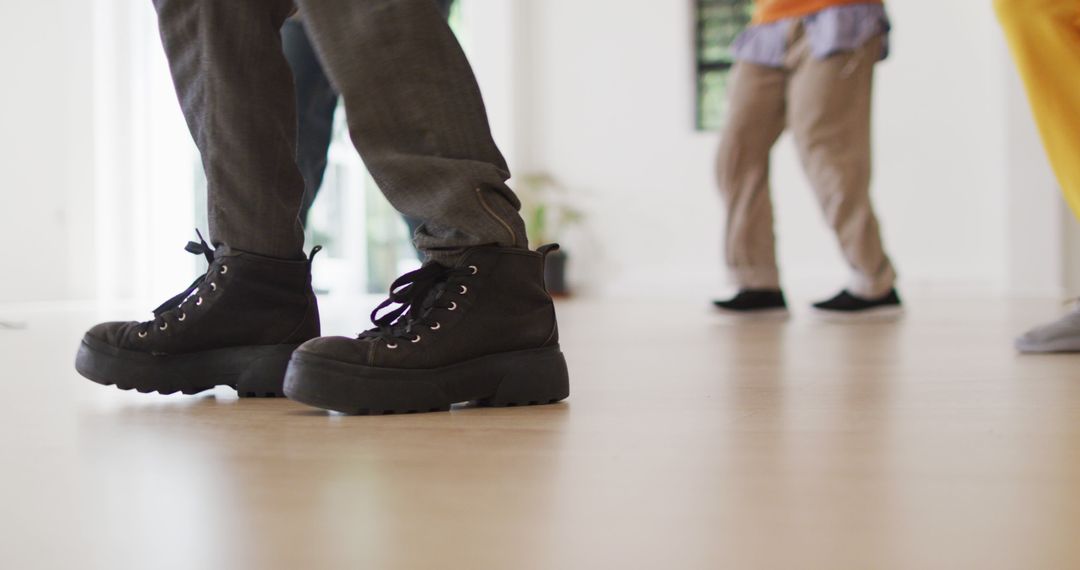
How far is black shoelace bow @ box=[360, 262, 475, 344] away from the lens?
1.05m

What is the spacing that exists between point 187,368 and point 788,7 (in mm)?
2242

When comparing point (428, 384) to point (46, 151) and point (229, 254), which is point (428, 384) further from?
point (46, 151)

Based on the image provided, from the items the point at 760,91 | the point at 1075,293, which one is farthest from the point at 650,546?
the point at 1075,293

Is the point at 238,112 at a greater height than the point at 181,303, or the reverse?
the point at 238,112

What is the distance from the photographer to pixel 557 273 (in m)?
6.81

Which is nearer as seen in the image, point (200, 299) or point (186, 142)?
point (200, 299)

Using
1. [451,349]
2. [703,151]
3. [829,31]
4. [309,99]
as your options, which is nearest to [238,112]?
[451,349]

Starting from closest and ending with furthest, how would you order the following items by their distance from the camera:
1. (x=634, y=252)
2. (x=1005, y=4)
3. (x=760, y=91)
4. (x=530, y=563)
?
(x=530, y=563) < (x=1005, y=4) < (x=760, y=91) < (x=634, y=252)

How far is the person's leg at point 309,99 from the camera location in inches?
87.7

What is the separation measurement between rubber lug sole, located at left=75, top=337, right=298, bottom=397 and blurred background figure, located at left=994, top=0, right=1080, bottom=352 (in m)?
1.10

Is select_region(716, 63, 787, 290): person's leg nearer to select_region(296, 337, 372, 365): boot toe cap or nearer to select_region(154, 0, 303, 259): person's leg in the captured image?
select_region(154, 0, 303, 259): person's leg

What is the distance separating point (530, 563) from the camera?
488 millimetres

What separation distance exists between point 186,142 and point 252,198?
197 inches

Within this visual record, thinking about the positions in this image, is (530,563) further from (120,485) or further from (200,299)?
(200,299)
